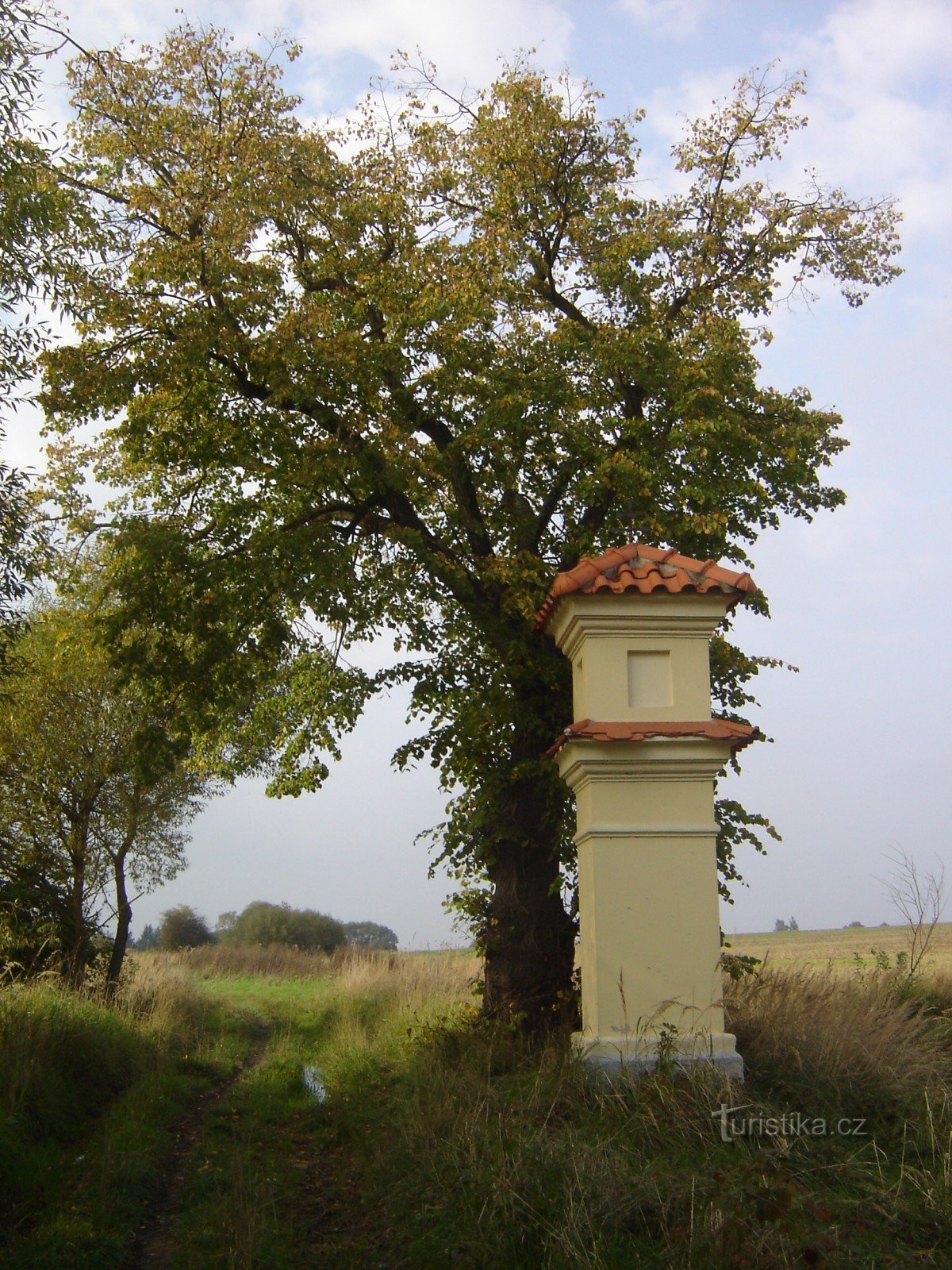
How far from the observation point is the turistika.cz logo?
6.63m

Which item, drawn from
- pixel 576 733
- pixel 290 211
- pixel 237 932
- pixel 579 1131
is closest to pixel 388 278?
pixel 290 211

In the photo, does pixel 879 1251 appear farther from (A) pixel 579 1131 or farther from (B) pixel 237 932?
(B) pixel 237 932

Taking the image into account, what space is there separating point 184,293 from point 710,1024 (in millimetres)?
9294

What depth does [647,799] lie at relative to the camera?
796 cm

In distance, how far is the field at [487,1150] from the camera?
17.4ft

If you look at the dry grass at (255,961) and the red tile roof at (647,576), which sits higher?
the red tile roof at (647,576)

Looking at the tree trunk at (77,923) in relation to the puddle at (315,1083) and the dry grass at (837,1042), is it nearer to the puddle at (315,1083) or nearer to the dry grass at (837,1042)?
the puddle at (315,1083)

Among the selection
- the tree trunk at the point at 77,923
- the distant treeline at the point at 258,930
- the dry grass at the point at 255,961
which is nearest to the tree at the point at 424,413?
the tree trunk at the point at 77,923

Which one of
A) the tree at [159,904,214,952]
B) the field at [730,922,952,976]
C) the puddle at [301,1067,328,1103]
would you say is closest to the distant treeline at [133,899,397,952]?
the tree at [159,904,214,952]

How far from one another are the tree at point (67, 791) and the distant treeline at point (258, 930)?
69.9 ft

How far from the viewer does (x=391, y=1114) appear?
8.80m

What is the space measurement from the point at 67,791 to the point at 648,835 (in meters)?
10.7

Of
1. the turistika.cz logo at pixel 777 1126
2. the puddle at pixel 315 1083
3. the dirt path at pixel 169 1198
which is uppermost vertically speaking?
the turistika.cz logo at pixel 777 1126

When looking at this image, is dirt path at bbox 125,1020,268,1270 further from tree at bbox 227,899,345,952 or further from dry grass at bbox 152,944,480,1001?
tree at bbox 227,899,345,952
